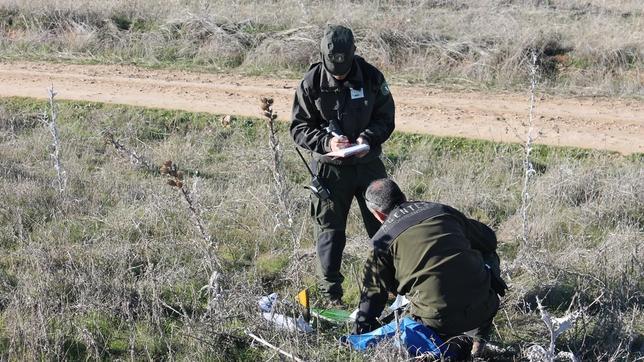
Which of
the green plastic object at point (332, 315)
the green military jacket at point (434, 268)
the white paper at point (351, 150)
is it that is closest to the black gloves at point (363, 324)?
the green military jacket at point (434, 268)

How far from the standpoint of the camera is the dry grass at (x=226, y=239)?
17.0 feet

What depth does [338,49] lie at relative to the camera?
17.1 feet

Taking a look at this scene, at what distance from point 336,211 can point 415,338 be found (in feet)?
3.96

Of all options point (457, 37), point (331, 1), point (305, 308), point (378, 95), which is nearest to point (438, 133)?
point (457, 37)

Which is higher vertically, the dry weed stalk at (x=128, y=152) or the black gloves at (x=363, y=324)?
the dry weed stalk at (x=128, y=152)

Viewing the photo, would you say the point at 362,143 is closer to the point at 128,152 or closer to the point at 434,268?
the point at 434,268

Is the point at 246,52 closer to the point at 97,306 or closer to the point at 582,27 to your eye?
the point at 582,27

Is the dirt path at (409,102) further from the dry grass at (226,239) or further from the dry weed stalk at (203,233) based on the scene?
the dry weed stalk at (203,233)

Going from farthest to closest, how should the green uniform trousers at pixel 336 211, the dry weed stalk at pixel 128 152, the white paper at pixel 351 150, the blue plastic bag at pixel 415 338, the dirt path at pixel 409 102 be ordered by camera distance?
the dirt path at pixel 409 102
the dry weed stalk at pixel 128 152
the green uniform trousers at pixel 336 211
the white paper at pixel 351 150
the blue plastic bag at pixel 415 338

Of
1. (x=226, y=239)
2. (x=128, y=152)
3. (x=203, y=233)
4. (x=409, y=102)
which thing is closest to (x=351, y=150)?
(x=203, y=233)

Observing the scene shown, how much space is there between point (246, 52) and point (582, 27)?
511 centimetres

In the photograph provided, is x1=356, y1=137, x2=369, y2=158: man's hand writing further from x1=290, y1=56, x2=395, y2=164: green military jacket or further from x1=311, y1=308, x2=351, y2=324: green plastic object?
x1=311, y1=308, x2=351, y2=324: green plastic object

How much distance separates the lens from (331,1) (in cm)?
1494

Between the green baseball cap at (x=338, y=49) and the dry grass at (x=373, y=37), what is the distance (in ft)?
21.2
